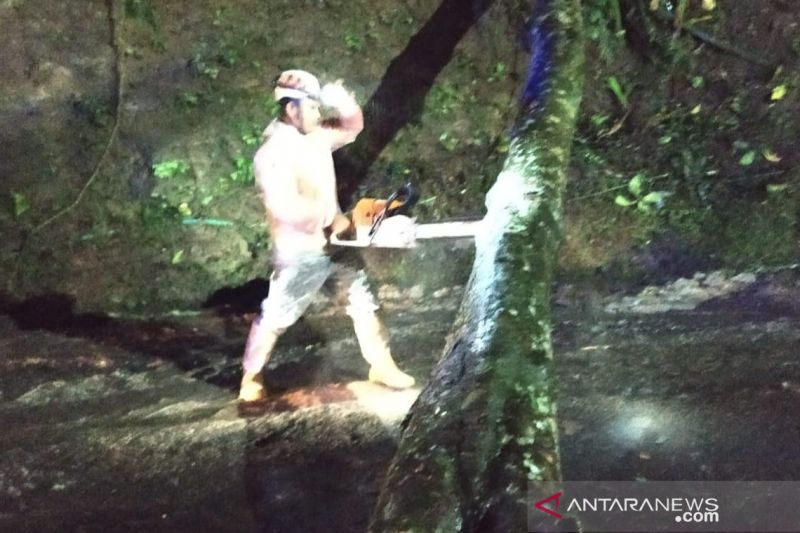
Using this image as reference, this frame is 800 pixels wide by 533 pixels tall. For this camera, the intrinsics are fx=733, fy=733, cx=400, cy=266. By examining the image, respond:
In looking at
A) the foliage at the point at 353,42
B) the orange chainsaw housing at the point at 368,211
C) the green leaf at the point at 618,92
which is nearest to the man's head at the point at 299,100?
the orange chainsaw housing at the point at 368,211

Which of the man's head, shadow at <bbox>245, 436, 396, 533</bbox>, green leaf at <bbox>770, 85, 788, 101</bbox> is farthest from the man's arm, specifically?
green leaf at <bbox>770, 85, 788, 101</bbox>

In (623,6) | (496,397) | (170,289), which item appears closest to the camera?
(496,397)

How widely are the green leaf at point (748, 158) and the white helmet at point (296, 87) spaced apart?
372cm

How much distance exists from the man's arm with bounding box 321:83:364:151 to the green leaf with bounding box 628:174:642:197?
2605 millimetres

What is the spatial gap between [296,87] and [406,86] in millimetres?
2635

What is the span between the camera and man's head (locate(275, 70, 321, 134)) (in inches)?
152

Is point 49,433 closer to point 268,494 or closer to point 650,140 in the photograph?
point 268,494

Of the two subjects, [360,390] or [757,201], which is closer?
[360,390]

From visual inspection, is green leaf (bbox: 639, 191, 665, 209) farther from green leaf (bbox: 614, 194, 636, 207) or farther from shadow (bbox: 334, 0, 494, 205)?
shadow (bbox: 334, 0, 494, 205)

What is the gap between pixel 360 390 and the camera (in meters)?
4.41

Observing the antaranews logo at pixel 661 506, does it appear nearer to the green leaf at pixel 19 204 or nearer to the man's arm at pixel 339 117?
the man's arm at pixel 339 117

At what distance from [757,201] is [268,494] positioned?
4239 millimetres

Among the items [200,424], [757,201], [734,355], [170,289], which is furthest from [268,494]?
[757,201]

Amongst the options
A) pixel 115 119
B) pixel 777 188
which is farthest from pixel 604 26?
pixel 115 119
